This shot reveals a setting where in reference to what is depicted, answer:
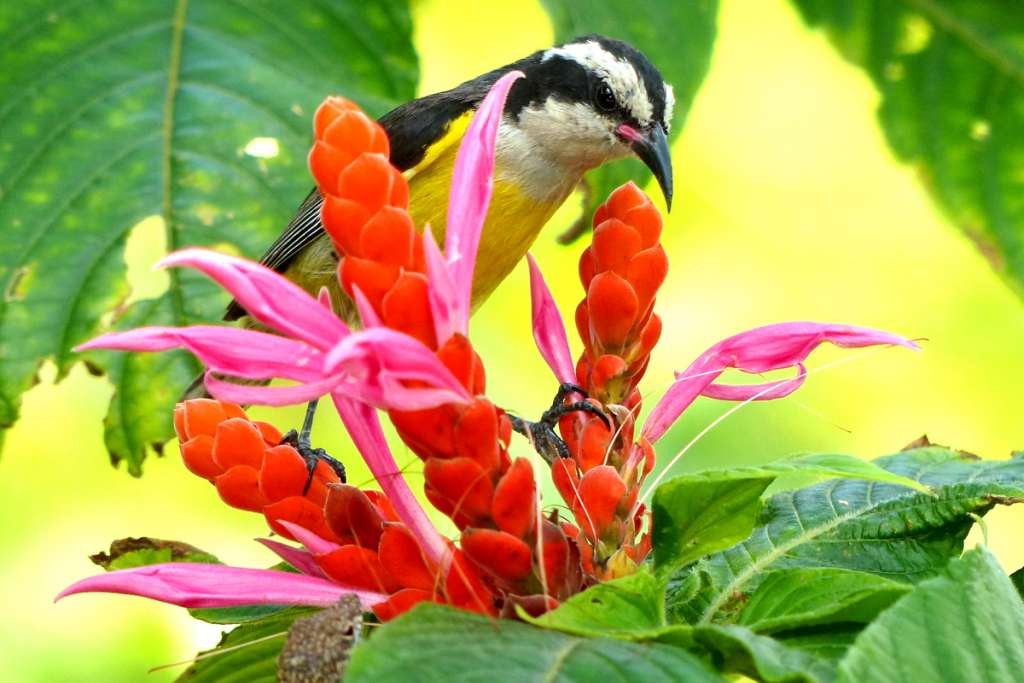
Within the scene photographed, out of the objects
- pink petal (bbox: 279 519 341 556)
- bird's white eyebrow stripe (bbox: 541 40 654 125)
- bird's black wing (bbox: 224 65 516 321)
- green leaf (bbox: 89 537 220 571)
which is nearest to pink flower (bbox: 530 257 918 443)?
pink petal (bbox: 279 519 341 556)

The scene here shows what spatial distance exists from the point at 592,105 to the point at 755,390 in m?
2.22

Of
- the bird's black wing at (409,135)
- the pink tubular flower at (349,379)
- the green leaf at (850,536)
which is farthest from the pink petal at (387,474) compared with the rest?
the bird's black wing at (409,135)

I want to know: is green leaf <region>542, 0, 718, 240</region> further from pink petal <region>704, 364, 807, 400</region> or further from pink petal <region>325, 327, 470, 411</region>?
pink petal <region>325, 327, 470, 411</region>

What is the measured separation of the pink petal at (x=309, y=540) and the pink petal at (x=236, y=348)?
196mm

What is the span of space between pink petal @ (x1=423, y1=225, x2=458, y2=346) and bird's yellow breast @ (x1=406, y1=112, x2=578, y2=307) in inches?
85.8

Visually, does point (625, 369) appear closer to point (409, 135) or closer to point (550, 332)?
point (550, 332)

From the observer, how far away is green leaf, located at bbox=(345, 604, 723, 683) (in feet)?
3.17

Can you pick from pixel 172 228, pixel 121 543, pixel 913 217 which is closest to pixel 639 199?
pixel 121 543

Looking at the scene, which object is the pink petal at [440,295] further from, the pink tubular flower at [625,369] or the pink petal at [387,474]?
the pink tubular flower at [625,369]

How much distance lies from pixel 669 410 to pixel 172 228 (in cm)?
122

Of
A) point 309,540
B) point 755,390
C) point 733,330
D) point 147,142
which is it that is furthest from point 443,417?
point 733,330

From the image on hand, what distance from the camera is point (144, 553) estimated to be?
167cm

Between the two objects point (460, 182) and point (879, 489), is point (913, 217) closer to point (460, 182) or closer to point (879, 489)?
point (879, 489)

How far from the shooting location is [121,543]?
1679mm
